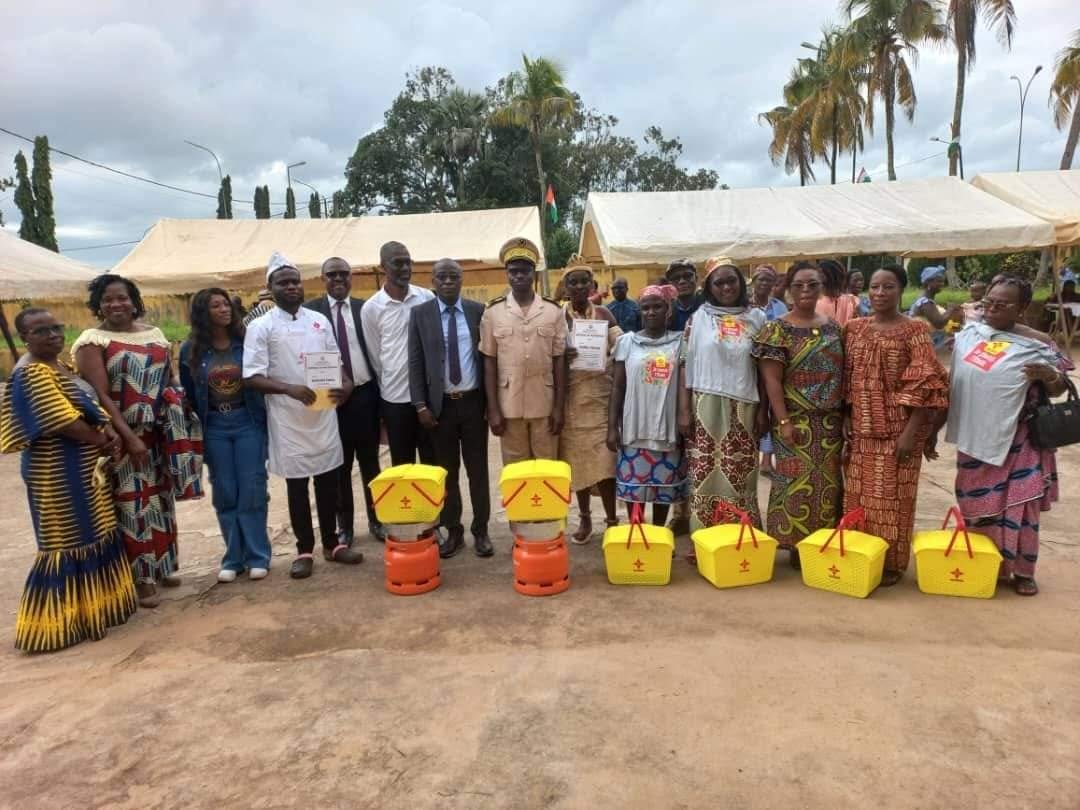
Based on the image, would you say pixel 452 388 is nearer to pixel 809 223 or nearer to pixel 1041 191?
A: pixel 809 223

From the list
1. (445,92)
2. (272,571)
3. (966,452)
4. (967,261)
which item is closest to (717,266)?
(966,452)

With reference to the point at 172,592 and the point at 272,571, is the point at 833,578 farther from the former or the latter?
the point at 172,592

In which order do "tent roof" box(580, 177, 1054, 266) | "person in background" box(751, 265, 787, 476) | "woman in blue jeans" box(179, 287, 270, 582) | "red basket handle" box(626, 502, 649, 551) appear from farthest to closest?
1. "tent roof" box(580, 177, 1054, 266)
2. "person in background" box(751, 265, 787, 476)
3. "woman in blue jeans" box(179, 287, 270, 582)
4. "red basket handle" box(626, 502, 649, 551)

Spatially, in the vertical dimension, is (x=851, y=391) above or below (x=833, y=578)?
above

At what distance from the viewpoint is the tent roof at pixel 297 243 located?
12523 millimetres

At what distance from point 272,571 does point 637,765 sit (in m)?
2.65

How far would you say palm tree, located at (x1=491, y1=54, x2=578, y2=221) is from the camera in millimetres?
21094

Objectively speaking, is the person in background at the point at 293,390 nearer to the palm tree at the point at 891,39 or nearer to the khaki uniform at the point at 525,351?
the khaki uniform at the point at 525,351

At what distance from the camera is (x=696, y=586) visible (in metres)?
3.51

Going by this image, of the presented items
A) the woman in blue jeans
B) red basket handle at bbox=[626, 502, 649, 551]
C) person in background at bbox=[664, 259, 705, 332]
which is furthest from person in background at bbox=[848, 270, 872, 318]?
the woman in blue jeans

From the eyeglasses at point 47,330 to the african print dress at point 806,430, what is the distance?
330cm

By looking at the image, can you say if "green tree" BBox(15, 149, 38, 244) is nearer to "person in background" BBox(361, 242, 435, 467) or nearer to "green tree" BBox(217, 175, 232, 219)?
"green tree" BBox(217, 175, 232, 219)

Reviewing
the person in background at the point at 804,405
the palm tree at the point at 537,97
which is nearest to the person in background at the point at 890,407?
the person in background at the point at 804,405

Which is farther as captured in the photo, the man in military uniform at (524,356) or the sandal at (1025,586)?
the man in military uniform at (524,356)
